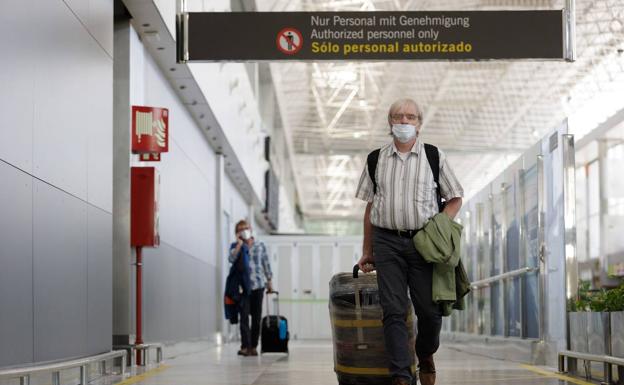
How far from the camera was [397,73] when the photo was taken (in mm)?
31109

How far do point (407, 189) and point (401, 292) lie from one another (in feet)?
1.79

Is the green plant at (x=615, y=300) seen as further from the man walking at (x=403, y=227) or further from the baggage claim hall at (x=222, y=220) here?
the man walking at (x=403, y=227)

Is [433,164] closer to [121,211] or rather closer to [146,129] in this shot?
[121,211]

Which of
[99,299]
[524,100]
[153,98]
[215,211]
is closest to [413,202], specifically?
[99,299]

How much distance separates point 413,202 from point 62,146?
268cm

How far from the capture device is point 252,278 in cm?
1288

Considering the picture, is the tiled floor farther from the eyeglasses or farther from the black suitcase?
the black suitcase

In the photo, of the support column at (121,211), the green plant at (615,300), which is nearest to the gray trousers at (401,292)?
the green plant at (615,300)

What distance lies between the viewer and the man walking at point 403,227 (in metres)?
5.47

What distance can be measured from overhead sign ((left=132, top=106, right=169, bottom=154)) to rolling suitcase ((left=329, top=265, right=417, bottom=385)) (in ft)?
15.7

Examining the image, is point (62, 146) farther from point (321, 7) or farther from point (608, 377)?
point (321, 7)

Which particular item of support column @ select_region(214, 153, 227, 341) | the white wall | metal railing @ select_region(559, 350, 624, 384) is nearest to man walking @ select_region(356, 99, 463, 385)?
metal railing @ select_region(559, 350, 624, 384)

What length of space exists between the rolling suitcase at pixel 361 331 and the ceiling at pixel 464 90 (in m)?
16.8

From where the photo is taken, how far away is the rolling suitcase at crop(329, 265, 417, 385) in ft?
19.2
